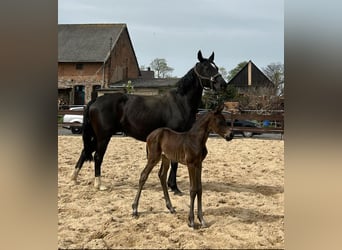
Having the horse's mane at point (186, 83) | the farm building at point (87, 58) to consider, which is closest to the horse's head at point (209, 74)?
the horse's mane at point (186, 83)

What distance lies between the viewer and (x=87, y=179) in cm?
361

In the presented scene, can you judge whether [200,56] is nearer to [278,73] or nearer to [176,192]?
[278,73]

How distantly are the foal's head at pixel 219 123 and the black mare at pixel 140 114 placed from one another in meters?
0.77

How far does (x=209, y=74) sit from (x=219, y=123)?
2.39 feet

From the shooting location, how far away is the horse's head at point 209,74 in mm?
2457

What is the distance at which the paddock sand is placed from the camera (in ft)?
5.80

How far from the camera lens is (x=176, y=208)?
2508 mm

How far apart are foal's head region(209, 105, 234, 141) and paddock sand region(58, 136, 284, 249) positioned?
24.3 inches

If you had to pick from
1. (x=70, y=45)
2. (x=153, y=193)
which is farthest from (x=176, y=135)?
(x=70, y=45)

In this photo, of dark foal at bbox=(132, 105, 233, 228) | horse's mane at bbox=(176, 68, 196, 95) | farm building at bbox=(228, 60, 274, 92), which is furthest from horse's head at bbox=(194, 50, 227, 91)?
farm building at bbox=(228, 60, 274, 92)

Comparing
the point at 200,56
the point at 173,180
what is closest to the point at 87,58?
the point at 173,180

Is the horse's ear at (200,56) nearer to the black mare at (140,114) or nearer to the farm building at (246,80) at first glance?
the black mare at (140,114)

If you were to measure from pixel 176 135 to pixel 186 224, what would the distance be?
61 centimetres

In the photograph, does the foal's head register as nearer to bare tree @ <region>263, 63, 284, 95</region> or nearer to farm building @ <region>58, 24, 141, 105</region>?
bare tree @ <region>263, 63, 284, 95</region>
